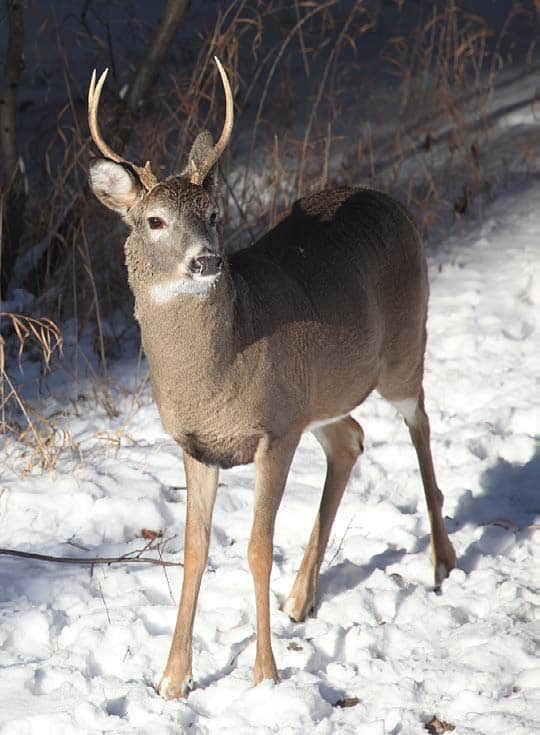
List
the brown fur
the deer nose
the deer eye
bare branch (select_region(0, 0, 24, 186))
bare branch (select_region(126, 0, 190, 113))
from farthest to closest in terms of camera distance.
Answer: bare branch (select_region(126, 0, 190, 113)) < bare branch (select_region(0, 0, 24, 186)) < the brown fur < the deer eye < the deer nose

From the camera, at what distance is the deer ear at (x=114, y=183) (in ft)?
11.7

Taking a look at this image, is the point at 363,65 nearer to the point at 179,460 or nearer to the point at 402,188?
the point at 402,188

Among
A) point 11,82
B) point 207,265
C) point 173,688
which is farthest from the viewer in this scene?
point 11,82

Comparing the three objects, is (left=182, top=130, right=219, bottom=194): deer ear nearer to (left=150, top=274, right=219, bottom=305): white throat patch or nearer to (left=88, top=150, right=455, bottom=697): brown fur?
(left=88, top=150, right=455, bottom=697): brown fur

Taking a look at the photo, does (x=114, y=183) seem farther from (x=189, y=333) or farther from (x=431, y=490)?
(x=431, y=490)

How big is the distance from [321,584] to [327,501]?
318 mm

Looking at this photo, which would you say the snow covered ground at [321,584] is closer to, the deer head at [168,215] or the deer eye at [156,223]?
the deer head at [168,215]

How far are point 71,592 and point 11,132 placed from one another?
3.13 meters

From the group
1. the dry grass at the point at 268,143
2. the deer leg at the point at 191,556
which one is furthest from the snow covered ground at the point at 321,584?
the dry grass at the point at 268,143

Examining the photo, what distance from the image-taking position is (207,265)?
11.1 ft

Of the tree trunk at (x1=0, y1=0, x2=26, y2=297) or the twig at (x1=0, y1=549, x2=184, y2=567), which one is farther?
the tree trunk at (x1=0, y1=0, x2=26, y2=297)

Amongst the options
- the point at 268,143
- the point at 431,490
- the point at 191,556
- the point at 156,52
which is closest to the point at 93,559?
the point at 191,556

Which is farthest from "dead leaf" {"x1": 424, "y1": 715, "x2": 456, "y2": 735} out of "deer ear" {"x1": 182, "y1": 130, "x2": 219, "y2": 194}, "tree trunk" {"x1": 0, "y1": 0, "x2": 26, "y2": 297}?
"tree trunk" {"x1": 0, "y1": 0, "x2": 26, "y2": 297}

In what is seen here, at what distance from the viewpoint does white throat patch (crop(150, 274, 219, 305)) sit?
3.51 meters
